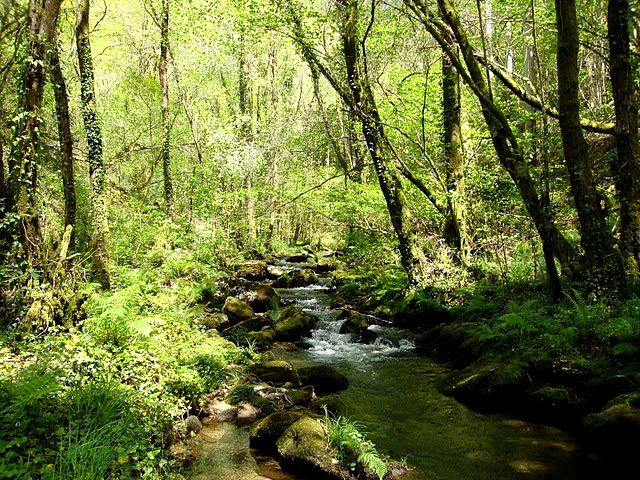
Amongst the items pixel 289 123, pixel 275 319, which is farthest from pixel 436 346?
pixel 289 123

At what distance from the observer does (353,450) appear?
5.41 metres

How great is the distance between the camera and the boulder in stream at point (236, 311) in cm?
1303

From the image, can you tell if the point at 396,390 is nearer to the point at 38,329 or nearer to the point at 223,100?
the point at 38,329

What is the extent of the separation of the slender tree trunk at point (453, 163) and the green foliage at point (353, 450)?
824 cm

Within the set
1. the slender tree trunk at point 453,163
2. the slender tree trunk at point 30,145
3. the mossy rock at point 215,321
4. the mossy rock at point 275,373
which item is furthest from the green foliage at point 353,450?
the slender tree trunk at point 453,163

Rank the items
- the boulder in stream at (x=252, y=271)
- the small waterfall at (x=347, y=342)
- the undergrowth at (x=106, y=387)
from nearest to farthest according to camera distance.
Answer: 1. the undergrowth at (x=106, y=387)
2. the small waterfall at (x=347, y=342)
3. the boulder in stream at (x=252, y=271)

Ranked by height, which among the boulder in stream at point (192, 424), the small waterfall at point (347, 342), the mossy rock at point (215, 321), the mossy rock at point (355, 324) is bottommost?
the small waterfall at point (347, 342)

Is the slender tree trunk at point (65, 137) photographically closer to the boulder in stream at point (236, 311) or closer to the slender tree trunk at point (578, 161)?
the boulder in stream at point (236, 311)

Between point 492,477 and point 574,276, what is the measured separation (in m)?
5.61

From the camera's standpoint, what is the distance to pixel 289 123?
30.9 m

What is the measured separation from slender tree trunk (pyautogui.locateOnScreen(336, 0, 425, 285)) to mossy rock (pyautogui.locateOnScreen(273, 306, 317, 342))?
3.27m

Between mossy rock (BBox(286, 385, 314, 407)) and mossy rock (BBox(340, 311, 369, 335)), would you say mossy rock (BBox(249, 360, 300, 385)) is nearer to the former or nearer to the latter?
mossy rock (BBox(286, 385, 314, 407))

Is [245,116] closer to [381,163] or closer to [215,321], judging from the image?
[381,163]

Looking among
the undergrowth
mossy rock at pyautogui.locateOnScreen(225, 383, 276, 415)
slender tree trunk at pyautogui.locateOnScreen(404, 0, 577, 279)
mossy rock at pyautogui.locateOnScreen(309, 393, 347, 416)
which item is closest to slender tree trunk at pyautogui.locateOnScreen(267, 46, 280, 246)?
slender tree trunk at pyautogui.locateOnScreen(404, 0, 577, 279)
